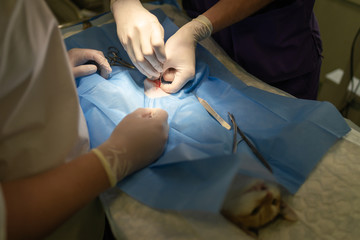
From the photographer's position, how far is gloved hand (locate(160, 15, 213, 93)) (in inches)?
46.9

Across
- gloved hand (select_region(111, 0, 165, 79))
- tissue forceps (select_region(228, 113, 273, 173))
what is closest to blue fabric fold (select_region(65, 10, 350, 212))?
tissue forceps (select_region(228, 113, 273, 173))

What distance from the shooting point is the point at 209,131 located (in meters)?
0.99

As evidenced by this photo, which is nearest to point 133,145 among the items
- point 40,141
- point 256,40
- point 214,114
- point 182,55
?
point 40,141

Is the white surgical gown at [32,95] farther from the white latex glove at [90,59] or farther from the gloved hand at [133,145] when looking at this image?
the white latex glove at [90,59]

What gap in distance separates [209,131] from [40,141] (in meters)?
0.60

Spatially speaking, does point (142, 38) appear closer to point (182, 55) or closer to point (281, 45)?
point (182, 55)

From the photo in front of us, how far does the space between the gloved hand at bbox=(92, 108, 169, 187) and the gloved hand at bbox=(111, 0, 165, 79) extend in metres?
0.28

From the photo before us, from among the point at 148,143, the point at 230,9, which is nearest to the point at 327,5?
the point at 230,9

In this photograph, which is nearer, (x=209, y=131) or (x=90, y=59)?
(x=209, y=131)

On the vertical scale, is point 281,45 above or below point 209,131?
above

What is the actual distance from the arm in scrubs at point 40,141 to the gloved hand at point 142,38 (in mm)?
410

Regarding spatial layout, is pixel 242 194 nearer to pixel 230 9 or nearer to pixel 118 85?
pixel 118 85

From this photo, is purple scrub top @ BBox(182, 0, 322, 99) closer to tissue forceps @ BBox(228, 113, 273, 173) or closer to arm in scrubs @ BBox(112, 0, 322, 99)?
arm in scrubs @ BBox(112, 0, 322, 99)

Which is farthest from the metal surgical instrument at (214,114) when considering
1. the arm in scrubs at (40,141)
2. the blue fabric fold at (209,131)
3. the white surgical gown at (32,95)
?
the white surgical gown at (32,95)
